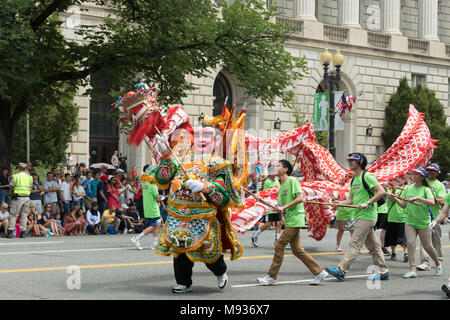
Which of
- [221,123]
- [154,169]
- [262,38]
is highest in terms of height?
[262,38]

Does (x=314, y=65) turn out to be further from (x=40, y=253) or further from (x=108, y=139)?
(x=40, y=253)

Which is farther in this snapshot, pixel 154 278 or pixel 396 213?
pixel 396 213

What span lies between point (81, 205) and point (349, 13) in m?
24.5

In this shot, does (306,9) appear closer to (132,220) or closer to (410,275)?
(132,220)

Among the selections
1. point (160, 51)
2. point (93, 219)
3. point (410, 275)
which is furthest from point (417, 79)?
point (410, 275)

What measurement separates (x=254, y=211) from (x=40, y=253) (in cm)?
461

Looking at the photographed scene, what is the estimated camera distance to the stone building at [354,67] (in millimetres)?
34125

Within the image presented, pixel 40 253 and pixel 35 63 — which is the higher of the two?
pixel 35 63

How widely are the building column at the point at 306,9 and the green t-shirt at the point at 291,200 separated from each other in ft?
95.1

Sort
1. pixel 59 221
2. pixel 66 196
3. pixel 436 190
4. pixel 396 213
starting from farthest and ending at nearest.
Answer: pixel 66 196
pixel 59 221
pixel 396 213
pixel 436 190

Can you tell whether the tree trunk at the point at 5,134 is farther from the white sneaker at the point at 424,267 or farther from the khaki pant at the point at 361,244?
the khaki pant at the point at 361,244

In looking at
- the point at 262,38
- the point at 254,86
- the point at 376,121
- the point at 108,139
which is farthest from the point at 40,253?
the point at 376,121

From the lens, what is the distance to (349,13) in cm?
4097

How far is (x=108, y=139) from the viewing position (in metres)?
33.9
